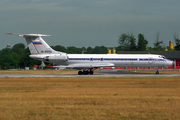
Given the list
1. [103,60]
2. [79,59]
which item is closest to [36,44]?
[79,59]

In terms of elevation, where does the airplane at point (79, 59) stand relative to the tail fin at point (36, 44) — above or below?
below

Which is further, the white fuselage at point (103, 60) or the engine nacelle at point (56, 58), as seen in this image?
the white fuselage at point (103, 60)

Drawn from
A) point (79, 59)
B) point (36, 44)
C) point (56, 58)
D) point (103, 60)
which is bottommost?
point (103, 60)

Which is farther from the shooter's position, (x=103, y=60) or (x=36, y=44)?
(x=103, y=60)

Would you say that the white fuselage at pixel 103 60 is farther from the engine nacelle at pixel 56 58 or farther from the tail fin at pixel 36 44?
the tail fin at pixel 36 44

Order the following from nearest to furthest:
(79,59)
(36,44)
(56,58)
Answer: (56,58), (36,44), (79,59)

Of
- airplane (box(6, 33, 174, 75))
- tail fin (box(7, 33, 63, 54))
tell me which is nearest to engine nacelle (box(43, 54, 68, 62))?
airplane (box(6, 33, 174, 75))

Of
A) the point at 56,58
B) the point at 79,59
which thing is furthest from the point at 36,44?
the point at 79,59

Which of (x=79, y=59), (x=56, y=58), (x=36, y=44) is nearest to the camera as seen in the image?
(x=56, y=58)

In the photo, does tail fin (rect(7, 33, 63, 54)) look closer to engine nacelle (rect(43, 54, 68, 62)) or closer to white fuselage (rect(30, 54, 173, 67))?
white fuselage (rect(30, 54, 173, 67))

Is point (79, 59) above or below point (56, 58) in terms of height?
below

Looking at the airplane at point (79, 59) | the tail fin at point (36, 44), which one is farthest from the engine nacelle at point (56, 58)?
the tail fin at point (36, 44)

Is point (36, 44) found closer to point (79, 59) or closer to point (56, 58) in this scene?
point (56, 58)

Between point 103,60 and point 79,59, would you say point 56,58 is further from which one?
point 103,60
